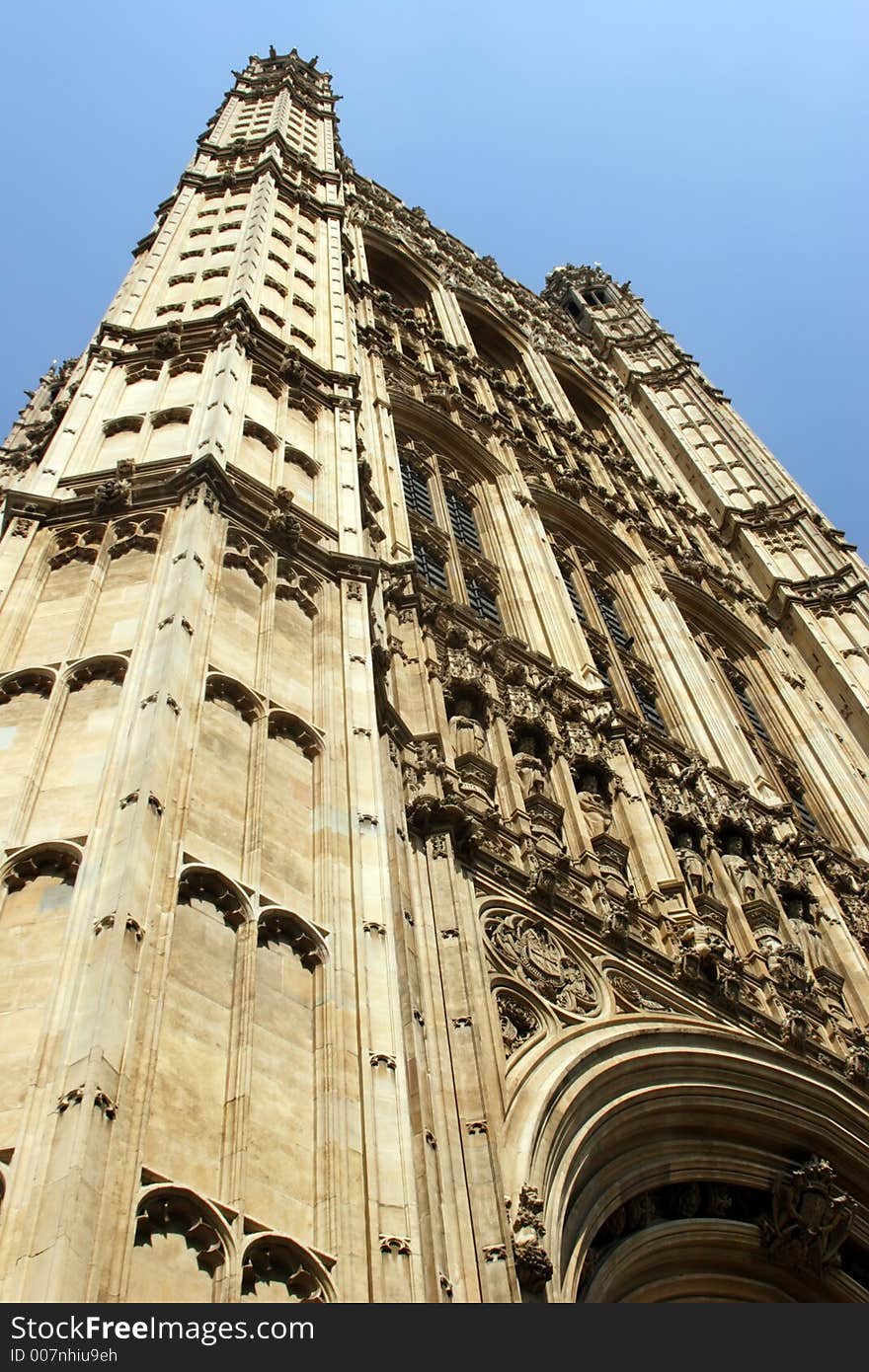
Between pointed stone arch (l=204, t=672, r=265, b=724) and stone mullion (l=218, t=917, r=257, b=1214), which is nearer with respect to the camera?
stone mullion (l=218, t=917, r=257, b=1214)

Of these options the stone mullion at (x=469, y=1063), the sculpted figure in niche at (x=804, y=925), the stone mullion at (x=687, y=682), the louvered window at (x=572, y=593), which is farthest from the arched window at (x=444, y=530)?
the stone mullion at (x=469, y=1063)

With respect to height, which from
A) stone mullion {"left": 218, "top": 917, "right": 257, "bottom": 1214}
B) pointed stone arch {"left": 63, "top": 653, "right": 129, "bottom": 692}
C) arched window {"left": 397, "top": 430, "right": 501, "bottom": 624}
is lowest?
stone mullion {"left": 218, "top": 917, "right": 257, "bottom": 1214}

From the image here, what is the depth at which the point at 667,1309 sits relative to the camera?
22.3 ft

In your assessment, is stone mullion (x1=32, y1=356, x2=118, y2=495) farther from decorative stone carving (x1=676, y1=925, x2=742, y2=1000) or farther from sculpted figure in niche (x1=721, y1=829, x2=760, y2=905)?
sculpted figure in niche (x1=721, y1=829, x2=760, y2=905)

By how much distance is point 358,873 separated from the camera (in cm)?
958

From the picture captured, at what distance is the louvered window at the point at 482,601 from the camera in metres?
20.9

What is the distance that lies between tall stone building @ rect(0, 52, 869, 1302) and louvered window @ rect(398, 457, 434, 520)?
27 cm

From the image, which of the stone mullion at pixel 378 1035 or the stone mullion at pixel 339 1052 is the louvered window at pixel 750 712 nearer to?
the stone mullion at pixel 378 1035

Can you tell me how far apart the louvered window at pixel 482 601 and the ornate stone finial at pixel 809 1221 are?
8.93 metres

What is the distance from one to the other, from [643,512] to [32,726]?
22.9 metres

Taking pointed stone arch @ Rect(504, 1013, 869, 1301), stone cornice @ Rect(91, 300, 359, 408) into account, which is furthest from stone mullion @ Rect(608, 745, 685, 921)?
stone cornice @ Rect(91, 300, 359, 408)

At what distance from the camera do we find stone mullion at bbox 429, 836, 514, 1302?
9.11 metres

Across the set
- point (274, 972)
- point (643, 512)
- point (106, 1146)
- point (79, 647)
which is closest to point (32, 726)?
point (79, 647)

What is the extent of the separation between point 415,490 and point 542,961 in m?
12.9
